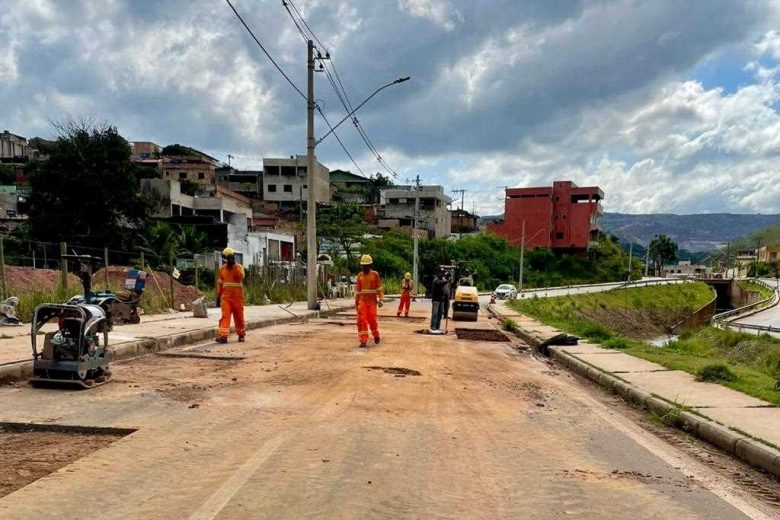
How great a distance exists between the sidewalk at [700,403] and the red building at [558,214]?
7239 centimetres

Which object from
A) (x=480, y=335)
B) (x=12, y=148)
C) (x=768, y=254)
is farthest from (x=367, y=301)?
(x=768, y=254)

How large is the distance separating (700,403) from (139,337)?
894 cm

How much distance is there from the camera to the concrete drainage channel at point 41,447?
3992 mm

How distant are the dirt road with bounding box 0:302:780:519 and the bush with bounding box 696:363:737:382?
1.74 meters

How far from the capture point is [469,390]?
7.73 m

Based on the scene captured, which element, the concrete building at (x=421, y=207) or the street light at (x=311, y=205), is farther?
the concrete building at (x=421, y=207)

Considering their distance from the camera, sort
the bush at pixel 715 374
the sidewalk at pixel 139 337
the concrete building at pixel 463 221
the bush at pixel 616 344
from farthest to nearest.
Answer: the concrete building at pixel 463 221
the bush at pixel 616 344
the bush at pixel 715 374
the sidewalk at pixel 139 337

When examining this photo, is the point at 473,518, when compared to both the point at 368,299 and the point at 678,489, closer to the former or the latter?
the point at 678,489

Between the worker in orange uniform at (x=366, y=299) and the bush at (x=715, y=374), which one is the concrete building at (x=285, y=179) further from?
the bush at (x=715, y=374)

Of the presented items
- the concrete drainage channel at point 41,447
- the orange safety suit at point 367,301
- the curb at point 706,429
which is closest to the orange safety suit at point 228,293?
the orange safety suit at point 367,301

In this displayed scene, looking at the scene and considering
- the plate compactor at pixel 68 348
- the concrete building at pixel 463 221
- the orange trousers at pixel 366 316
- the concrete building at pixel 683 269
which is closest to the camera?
the plate compactor at pixel 68 348

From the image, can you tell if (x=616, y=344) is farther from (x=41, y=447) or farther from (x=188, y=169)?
(x=188, y=169)

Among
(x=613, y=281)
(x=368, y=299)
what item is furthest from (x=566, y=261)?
(x=368, y=299)

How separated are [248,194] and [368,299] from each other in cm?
6677
